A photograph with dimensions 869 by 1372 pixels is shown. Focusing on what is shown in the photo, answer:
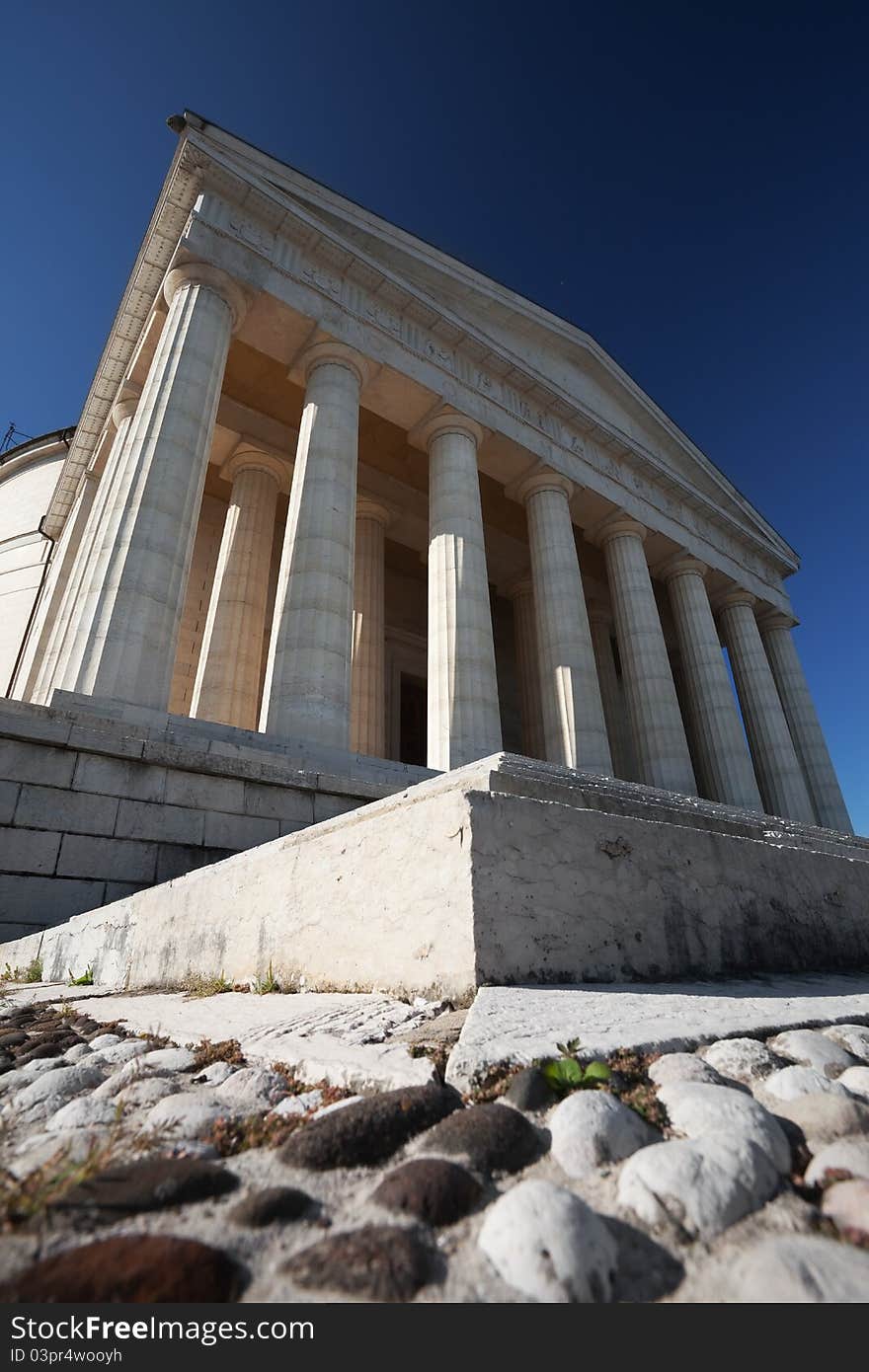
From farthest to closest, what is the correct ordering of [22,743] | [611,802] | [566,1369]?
[22,743]
[611,802]
[566,1369]

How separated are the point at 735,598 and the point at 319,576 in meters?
20.7

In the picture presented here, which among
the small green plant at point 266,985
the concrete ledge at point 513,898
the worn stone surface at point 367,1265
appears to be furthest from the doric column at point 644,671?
the worn stone surface at point 367,1265

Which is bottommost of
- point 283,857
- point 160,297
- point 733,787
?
point 283,857

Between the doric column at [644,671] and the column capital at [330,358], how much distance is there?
426 inches

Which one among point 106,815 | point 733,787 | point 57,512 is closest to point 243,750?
point 106,815

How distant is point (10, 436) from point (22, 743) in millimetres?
38327

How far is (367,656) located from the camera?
65.5 ft

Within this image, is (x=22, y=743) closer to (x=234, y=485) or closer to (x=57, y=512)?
(x=234, y=485)

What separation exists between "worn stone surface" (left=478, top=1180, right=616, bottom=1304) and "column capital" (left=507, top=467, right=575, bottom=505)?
832 inches

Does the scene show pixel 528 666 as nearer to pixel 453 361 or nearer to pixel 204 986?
pixel 453 361

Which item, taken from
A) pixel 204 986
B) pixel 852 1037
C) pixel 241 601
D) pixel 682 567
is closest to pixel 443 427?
pixel 241 601

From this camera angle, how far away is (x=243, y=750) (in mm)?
10250

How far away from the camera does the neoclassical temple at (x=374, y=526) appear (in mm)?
13078

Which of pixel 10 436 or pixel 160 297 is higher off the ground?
pixel 10 436
